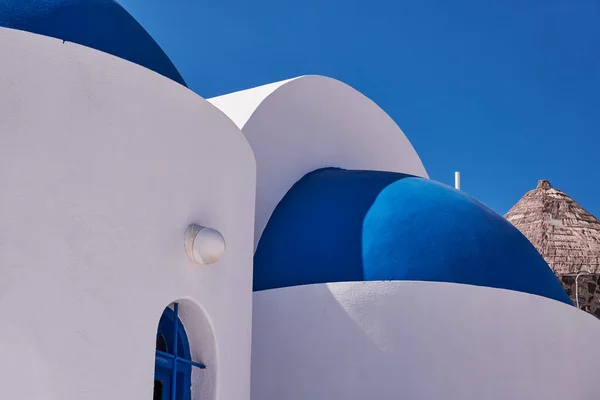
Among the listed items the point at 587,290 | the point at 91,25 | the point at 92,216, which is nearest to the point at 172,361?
the point at 92,216

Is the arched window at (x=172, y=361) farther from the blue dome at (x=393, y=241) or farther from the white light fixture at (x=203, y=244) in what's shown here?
the blue dome at (x=393, y=241)

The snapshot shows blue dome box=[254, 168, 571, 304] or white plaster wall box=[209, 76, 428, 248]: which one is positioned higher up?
white plaster wall box=[209, 76, 428, 248]

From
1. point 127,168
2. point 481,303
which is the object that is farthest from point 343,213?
point 127,168

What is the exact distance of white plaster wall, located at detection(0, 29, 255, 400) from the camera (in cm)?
492

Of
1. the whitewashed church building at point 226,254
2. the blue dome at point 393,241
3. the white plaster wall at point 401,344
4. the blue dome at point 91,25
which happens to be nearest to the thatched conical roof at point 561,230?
the whitewashed church building at point 226,254

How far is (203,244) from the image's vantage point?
5953mm

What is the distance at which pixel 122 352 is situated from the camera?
534 centimetres

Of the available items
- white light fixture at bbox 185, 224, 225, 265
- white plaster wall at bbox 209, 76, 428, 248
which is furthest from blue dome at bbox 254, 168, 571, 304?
white light fixture at bbox 185, 224, 225, 265

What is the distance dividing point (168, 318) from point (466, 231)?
3.53m

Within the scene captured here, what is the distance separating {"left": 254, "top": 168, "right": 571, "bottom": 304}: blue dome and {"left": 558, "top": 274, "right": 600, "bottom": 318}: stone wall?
11.3m

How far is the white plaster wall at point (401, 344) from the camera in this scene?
771cm

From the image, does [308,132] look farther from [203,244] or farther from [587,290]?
[587,290]

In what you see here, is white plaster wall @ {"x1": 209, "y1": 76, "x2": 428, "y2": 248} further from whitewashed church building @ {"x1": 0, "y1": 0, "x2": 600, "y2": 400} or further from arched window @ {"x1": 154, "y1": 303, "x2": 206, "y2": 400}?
arched window @ {"x1": 154, "y1": 303, "x2": 206, "y2": 400}

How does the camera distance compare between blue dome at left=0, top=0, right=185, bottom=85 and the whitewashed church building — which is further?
blue dome at left=0, top=0, right=185, bottom=85
